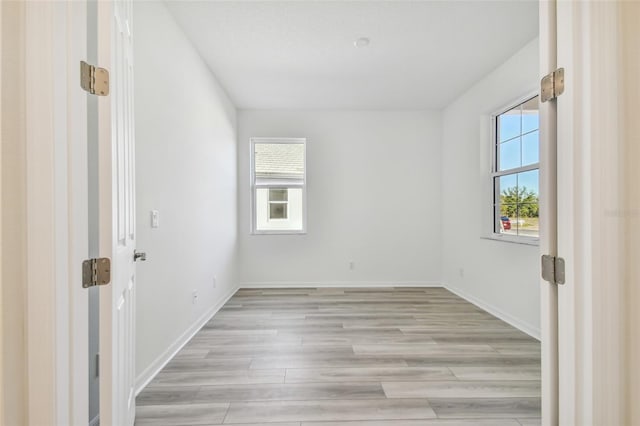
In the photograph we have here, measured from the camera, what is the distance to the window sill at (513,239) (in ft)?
9.09

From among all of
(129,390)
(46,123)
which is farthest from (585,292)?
(129,390)

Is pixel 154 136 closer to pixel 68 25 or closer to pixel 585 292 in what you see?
pixel 68 25

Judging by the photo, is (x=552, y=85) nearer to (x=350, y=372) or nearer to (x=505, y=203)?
(x=350, y=372)

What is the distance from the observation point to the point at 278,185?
4648 mm

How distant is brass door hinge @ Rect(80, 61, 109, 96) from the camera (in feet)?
3.11

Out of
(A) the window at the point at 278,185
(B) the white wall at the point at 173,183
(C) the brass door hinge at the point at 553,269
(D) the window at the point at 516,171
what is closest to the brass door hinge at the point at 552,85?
(C) the brass door hinge at the point at 553,269

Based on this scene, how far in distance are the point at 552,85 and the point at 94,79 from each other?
153cm

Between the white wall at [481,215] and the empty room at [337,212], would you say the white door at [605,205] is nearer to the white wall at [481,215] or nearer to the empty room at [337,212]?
the empty room at [337,212]

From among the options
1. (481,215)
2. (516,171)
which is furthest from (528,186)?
(481,215)

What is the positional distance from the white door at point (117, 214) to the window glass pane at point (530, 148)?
3.38 m

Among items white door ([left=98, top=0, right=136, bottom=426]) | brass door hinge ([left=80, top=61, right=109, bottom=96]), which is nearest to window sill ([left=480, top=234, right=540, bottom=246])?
white door ([left=98, top=0, right=136, bottom=426])

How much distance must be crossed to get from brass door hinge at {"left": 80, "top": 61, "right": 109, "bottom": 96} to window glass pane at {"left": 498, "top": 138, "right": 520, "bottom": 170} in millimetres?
3568

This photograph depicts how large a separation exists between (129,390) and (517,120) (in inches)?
157

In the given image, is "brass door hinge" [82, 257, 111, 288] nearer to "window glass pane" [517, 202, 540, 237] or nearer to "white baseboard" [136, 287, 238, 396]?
"white baseboard" [136, 287, 238, 396]
